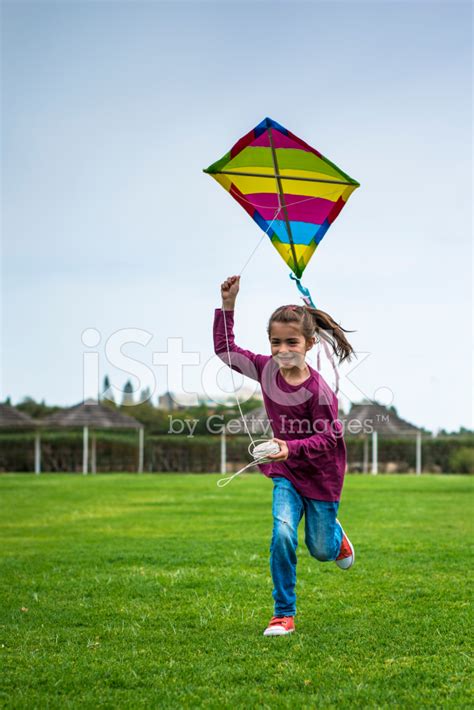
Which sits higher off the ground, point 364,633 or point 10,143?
point 10,143

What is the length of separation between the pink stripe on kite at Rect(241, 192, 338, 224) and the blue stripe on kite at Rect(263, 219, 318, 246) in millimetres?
30

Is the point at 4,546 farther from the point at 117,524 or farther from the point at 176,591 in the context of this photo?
the point at 176,591

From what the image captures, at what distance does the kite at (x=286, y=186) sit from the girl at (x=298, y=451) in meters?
0.81

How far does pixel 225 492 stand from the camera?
65.2 feet

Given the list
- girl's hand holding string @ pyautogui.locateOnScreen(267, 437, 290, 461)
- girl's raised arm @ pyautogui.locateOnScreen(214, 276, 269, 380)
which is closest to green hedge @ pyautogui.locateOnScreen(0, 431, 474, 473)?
girl's raised arm @ pyautogui.locateOnScreen(214, 276, 269, 380)

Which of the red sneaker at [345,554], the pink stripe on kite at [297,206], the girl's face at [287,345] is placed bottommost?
the red sneaker at [345,554]

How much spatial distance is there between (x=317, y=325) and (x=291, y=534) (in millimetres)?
1353

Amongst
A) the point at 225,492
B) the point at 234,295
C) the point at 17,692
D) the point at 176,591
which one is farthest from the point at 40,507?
the point at 17,692

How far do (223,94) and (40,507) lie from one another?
7672mm

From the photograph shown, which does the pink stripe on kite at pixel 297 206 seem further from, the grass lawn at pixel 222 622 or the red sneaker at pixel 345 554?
the grass lawn at pixel 222 622

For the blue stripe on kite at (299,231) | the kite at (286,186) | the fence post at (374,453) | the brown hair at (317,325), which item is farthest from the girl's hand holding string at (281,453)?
the fence post at (374,453)

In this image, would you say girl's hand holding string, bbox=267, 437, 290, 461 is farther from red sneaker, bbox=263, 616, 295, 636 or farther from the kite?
the kite

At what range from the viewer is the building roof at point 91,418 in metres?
37.0

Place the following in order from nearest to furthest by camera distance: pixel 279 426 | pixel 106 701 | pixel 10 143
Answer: pixel 106 701, pixel 279 426, pixel 10 143
